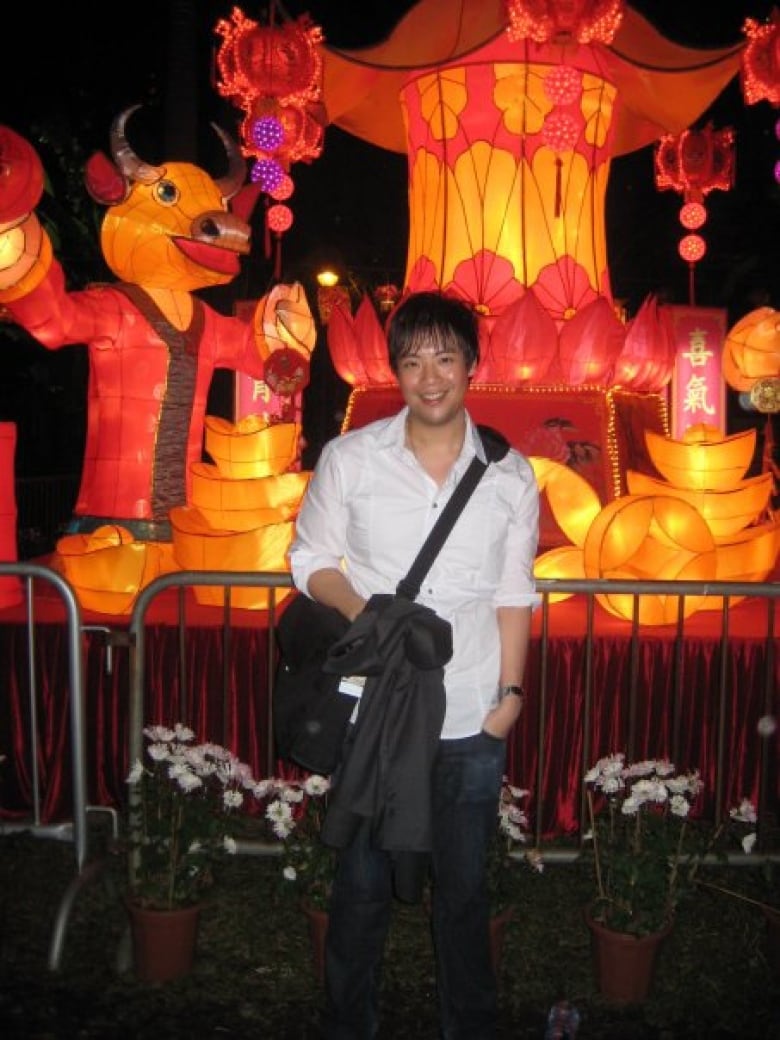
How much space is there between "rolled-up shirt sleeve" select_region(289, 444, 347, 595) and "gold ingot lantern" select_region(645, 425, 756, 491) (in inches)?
123

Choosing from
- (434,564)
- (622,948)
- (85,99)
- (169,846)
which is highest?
(85,99)

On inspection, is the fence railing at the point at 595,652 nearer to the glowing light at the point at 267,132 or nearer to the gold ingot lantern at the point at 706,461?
the gold ingot lantern at the point at 706,461

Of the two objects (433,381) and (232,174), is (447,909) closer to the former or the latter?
Answer: (433,381)

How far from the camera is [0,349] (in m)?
→ 14.9

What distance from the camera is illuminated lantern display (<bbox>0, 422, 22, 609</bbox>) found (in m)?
4.46

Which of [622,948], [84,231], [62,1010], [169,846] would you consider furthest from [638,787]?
[84,231]

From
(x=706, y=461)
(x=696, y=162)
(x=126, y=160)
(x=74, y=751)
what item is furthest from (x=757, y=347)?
(x=74, y=751)

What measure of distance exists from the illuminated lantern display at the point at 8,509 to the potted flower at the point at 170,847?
1.79 metres

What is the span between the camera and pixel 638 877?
9.37ft

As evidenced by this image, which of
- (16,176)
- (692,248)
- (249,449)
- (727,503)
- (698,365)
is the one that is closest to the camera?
(16,176)

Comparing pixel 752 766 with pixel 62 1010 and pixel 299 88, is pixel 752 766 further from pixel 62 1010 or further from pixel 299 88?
pixel 299 88

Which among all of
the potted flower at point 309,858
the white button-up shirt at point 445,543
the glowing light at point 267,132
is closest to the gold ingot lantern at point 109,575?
the potted flower at point 309,858

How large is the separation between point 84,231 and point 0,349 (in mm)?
3350

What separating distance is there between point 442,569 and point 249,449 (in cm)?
297
